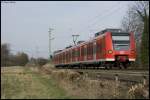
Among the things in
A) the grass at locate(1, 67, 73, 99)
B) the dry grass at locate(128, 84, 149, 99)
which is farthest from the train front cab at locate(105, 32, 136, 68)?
the dry grass at locate(128, 84, 149, 99)

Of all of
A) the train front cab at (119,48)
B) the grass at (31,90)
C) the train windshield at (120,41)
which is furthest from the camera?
the train windshield at (120,41)

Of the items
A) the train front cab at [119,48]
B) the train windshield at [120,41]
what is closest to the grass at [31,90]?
the train front cab at [119,48]

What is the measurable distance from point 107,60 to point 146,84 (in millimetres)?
17055

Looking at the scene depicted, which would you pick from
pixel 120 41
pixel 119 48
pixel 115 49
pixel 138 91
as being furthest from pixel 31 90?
pixel 120 41

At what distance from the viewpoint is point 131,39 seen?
112 feet

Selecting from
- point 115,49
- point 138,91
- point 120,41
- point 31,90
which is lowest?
point 31,90

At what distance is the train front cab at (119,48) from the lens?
33.3 metres

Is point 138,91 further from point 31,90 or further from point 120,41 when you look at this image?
point 120,41

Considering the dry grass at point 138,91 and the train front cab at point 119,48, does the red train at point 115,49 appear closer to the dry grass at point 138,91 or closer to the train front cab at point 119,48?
the train front cab at point 119,48

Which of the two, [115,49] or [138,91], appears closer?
[138,91]

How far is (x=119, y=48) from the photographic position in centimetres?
3378

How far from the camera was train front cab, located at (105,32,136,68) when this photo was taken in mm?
33344

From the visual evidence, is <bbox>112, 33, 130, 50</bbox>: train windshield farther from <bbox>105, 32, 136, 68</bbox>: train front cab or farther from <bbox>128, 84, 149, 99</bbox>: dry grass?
<bbox>128, 84, 149, 99</bbox>: dry grass

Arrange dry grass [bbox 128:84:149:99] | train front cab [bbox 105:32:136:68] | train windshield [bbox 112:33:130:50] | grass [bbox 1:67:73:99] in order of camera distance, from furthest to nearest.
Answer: train windshield [bbox 112:33:130:50] < train front cab [bbox 105:32:136:68] < dry grass [bbox 128:84:149:99] < grass [bbox 1:67:73:99]
